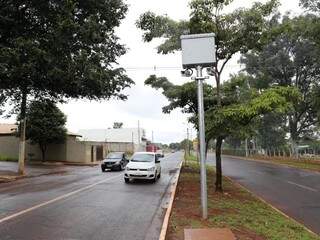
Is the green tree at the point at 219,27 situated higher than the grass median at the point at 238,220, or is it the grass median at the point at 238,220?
the green tree at the point at 219,27

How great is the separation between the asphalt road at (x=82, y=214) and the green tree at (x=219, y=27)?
4.14 m

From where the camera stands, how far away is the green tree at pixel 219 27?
1906 cm

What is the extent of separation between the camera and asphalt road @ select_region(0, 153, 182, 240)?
37.0ft

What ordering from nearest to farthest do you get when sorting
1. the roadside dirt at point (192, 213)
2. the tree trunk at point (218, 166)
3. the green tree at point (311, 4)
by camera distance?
1. the roadside dirt at point (192, 213)
2. the tree trunk at point (218, 166)
3. the green tree at point (311, 4)

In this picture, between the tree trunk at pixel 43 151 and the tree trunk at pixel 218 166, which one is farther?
the tree trunk at pixel 43 151

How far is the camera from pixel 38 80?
30.5 meters

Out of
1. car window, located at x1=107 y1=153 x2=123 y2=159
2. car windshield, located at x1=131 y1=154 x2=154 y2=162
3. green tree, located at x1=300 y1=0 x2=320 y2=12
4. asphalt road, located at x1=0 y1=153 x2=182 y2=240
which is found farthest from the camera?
green tree, located at x1=300 y1=0 x2=320 y2=12

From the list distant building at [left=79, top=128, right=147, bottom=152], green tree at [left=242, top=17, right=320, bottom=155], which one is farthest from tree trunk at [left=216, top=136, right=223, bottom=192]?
distant building at [left=79, top=128, right=147, bottom=152]

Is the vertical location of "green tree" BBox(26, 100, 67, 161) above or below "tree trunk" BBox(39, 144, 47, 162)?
above

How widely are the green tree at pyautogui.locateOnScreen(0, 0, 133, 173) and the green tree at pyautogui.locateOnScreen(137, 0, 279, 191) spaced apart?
24.7 feet

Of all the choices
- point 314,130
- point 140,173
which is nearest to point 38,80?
point 140,173

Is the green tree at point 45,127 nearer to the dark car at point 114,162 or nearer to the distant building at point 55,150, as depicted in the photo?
the distant building at point 55,150

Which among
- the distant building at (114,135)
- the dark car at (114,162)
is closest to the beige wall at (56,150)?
the dark car at (114,162)

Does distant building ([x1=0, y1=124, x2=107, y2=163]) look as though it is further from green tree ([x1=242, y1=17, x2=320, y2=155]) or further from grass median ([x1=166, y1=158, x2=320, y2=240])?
grass median ([x1=166, y1=158, x2=320, y2=240])
